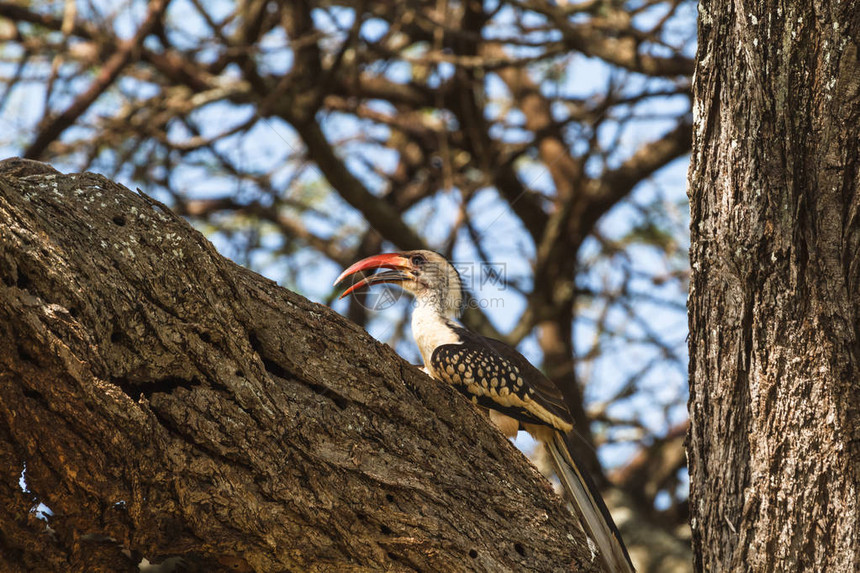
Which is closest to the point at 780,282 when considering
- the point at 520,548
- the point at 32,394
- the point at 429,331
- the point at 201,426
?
the point at 520,548

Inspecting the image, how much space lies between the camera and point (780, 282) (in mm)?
2795

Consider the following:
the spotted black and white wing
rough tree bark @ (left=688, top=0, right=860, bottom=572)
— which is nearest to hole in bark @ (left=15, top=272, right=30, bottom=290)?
rough tree bark @ (left=688, top=0, right=860, bottom=572)

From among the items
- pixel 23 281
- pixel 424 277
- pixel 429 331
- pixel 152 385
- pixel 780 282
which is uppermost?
pixel 424 277

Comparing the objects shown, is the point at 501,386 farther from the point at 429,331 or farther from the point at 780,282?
the point at 780,282

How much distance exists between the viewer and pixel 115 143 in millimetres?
7547

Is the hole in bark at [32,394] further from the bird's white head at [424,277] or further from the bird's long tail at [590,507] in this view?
the bird's white head at [424,277]

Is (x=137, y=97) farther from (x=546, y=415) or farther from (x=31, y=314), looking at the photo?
(x=31, y=314)

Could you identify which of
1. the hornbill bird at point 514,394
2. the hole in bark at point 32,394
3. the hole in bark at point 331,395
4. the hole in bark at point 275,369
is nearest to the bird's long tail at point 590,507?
the hornbill bird at point 514,394

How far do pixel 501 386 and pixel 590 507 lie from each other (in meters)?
0.74

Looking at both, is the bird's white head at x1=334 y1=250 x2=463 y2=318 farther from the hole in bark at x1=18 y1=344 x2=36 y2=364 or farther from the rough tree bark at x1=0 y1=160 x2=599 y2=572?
the hole in bark at x1=18 y1=344 x2=36 y2=364

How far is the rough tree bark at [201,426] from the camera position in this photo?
7.34 feet

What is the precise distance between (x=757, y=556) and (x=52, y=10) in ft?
22.3

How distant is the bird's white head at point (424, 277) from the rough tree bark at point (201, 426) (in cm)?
215

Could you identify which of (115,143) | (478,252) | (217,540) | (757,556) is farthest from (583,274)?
(217,540)
